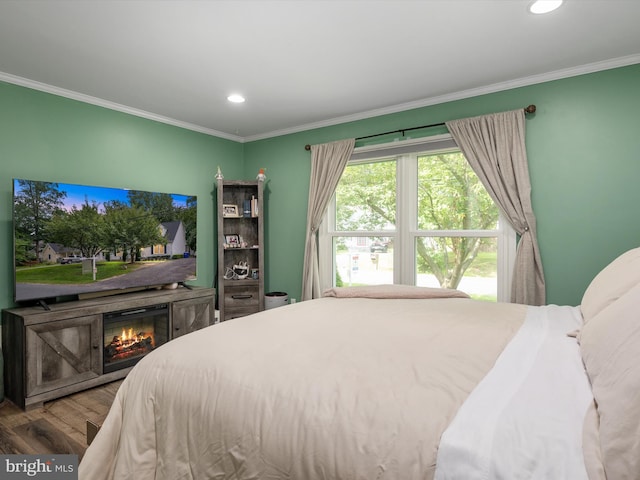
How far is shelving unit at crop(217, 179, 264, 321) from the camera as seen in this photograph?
4.23 meters

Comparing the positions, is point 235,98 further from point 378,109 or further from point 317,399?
point 317,399

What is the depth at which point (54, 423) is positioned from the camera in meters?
2.44

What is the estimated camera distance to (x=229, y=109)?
12.2ft

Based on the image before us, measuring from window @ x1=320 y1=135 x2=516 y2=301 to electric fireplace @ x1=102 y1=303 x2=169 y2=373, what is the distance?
177cm

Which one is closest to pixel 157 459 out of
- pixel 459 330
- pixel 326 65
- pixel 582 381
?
pixel 459 330

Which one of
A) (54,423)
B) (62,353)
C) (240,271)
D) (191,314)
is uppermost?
(240,271)

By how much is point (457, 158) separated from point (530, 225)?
911 millimetres

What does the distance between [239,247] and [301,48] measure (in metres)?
2.47

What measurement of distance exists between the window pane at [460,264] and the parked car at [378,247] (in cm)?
35

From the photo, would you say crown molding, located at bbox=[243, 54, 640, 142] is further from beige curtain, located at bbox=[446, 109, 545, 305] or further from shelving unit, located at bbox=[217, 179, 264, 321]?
shelving unit, located at bbox=[217, 179, 264, 321]

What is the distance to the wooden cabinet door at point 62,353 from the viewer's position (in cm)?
261

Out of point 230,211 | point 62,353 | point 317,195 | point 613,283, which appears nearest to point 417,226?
point 317,195

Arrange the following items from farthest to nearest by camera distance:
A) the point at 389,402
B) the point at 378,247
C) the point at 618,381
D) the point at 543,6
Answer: the point at 378,247, the point at 543,6, the point at 389,402, the point at 618,381

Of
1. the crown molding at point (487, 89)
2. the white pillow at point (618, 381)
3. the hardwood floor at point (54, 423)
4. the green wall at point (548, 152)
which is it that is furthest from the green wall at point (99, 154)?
the white pillow at point (618, 381)
